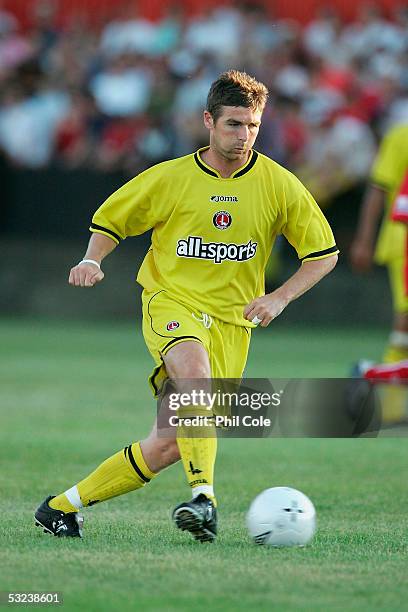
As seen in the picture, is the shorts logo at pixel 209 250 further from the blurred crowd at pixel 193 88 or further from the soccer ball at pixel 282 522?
the blurred crowd at pixel 193 88

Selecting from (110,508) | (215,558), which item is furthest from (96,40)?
(215,558)

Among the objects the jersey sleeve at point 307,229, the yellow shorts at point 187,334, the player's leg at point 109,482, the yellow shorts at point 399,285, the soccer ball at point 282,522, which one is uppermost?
the yellow shorts at point 399,285

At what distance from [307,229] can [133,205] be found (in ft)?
2.79

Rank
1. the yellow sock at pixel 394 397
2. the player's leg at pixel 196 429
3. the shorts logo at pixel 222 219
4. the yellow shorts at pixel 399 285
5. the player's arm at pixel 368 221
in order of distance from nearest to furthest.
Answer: the player's leg at pixel 196 429, the shorts logo at pixel 222 219, the yellow sock at pixel 394 397, the yellow shorts at pixel 399 285, the player's arm at pixel 368 221

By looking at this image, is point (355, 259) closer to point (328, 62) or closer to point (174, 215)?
point (174, 215)

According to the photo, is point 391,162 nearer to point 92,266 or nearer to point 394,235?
point 394,235

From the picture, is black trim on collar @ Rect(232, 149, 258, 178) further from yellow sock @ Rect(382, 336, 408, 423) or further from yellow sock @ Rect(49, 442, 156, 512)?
yellow sock @ Rect(382, 336, 408, 423)

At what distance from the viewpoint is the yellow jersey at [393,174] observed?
1148cm

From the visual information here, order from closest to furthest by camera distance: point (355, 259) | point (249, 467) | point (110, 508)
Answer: point (110, 508), point (249, 467), point (355, 259)

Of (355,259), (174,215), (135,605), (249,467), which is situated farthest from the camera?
(355,259)

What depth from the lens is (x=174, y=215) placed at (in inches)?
261

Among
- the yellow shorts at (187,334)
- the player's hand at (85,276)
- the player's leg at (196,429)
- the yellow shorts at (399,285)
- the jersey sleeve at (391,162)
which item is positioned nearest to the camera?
the player's leg at (196,429)

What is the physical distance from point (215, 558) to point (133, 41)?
50.9 feet

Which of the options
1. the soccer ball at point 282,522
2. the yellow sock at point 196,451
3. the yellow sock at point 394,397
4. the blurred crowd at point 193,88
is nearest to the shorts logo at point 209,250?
the yellow sock at point 196,451
